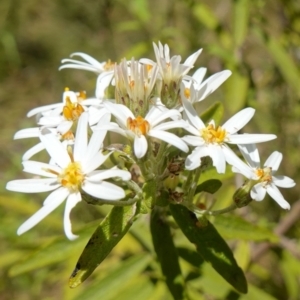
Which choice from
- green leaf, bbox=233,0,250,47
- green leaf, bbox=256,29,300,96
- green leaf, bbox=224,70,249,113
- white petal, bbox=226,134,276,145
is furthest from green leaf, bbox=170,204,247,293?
green leaf, bbox=256,29,300,96

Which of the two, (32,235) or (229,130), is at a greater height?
(229,130)

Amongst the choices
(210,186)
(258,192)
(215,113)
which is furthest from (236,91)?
(258,192)

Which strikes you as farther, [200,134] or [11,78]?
[11,78]

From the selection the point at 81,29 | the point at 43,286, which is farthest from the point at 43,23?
the point at 43,286

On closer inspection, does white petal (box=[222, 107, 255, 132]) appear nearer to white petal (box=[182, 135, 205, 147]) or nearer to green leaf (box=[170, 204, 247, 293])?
white petal (box=[182, 135, 205, 147])

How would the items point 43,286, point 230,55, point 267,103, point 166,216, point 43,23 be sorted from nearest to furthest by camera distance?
point 166,216
point 230,55
point 267,103
point 43,286
point 43,23

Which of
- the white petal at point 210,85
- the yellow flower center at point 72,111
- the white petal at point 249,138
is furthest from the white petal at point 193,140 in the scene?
the yellow flower center at point 72,111

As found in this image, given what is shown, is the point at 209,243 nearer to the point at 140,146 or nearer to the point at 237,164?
the point at 237,164

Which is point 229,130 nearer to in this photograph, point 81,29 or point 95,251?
point 95,251
